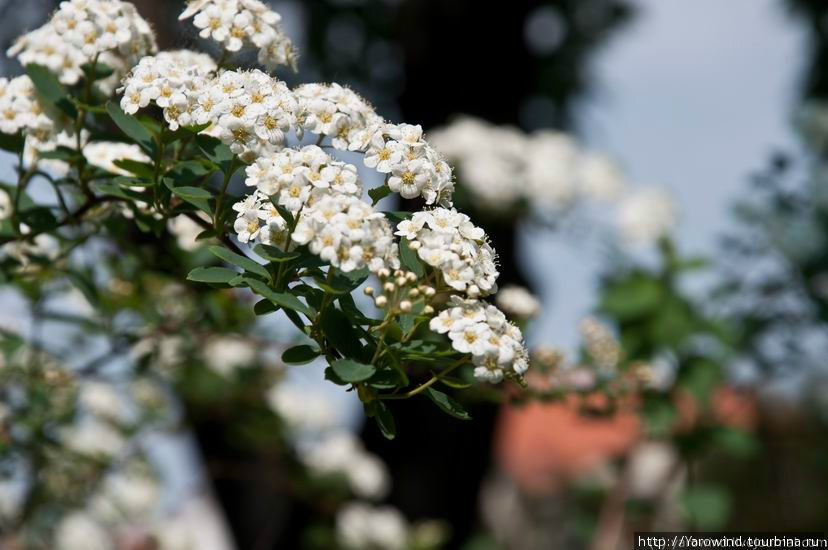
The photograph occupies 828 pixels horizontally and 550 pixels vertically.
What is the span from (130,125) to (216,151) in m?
0.17

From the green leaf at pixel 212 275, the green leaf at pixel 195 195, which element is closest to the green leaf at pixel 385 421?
the green leaf at pixel 212 275

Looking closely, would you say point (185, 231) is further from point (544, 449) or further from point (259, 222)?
point (544, 449)

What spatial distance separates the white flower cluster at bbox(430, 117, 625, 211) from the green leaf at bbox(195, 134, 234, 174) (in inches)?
130

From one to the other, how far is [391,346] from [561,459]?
10744mm

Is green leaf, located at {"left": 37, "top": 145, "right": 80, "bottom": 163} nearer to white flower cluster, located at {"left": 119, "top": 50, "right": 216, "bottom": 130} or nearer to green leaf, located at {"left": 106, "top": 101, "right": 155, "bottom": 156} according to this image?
green leaf, located at {"left": 106, "top": 101, "right": 155, "bottom": 156}

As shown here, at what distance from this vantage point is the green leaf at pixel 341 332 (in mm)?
1354

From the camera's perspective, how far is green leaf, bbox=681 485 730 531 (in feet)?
13.9

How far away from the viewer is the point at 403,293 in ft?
4.51

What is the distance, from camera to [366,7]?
26.9 feet

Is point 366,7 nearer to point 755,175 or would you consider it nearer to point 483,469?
point 483,469

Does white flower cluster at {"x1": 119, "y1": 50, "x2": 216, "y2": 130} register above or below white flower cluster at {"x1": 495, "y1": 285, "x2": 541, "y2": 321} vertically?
below

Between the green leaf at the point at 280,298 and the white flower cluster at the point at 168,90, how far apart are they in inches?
10.2

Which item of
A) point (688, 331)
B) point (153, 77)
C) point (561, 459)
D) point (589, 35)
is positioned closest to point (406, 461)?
point (688, 331)

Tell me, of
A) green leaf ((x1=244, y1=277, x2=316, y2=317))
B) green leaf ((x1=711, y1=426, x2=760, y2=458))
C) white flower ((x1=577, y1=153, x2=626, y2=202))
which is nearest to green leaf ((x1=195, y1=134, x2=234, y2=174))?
green leaf ((x1=244, y1=277, x2=316, y2=317))
